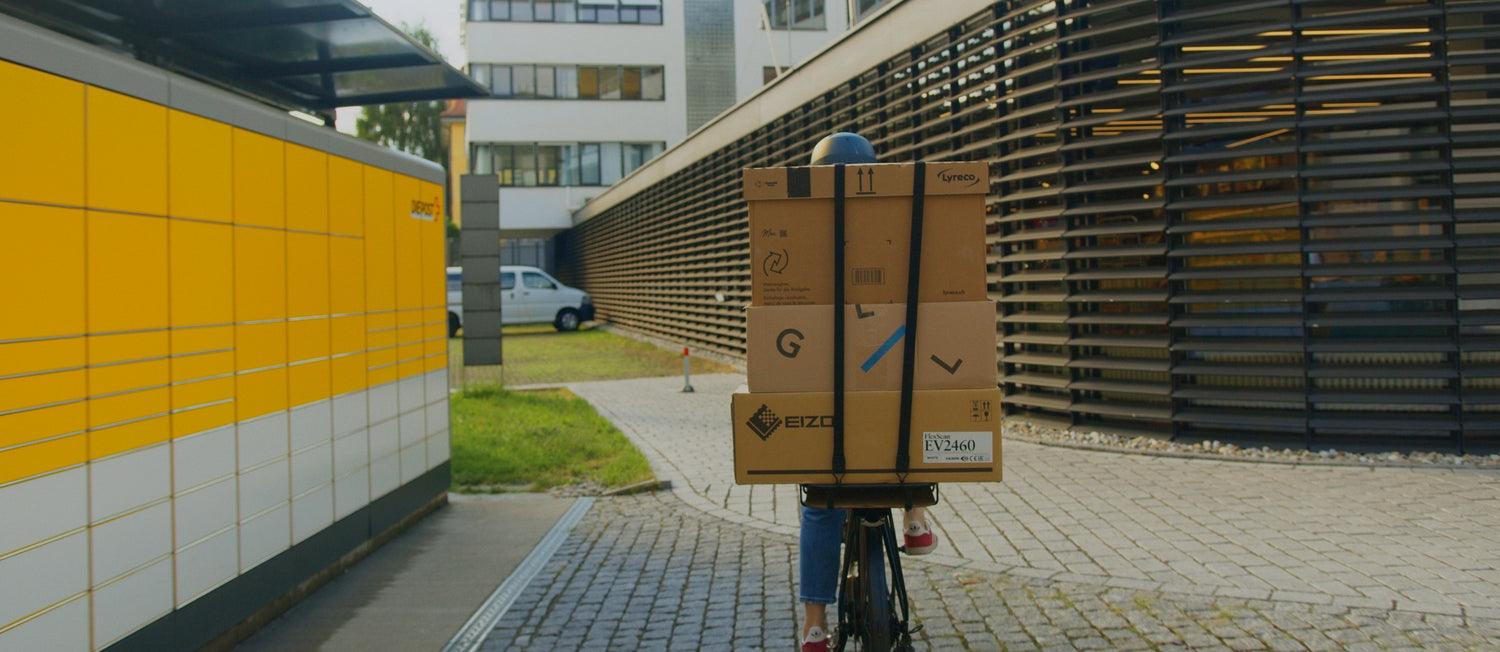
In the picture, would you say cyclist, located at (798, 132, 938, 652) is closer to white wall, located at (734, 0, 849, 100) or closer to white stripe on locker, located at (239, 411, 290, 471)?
white stripe on locker, located at (239, 411, 290, 471)

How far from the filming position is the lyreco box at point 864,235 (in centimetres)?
345

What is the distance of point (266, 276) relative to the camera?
185 inches

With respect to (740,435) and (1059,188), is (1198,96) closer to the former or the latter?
(1059,188)

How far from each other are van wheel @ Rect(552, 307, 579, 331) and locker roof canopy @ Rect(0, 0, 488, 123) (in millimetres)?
23190

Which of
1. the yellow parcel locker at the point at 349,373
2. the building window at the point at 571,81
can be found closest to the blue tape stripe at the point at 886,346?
the yellow parcel locker at the point at 349,373

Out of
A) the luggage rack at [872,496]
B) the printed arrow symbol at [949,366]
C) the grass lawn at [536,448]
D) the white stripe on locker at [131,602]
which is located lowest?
the grass lawn at [536,448]

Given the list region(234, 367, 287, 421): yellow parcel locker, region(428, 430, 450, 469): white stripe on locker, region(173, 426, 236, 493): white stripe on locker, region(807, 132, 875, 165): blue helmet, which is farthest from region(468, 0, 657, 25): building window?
region(807, 132, 875, 165): blue helmet

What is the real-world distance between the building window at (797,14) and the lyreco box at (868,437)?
3343cm

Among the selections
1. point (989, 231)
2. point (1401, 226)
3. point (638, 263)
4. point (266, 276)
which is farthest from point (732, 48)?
point (266, 276)

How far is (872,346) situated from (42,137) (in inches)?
98.0

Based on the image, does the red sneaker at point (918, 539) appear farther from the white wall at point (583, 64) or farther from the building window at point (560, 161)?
the white wall at point (583, 64)

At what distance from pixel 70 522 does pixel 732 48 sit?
3689 cm

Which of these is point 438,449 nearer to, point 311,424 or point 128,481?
point 311,424

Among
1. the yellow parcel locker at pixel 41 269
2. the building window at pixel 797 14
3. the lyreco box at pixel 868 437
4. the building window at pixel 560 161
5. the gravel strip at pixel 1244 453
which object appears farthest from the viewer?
the building window at pixel 560 161
